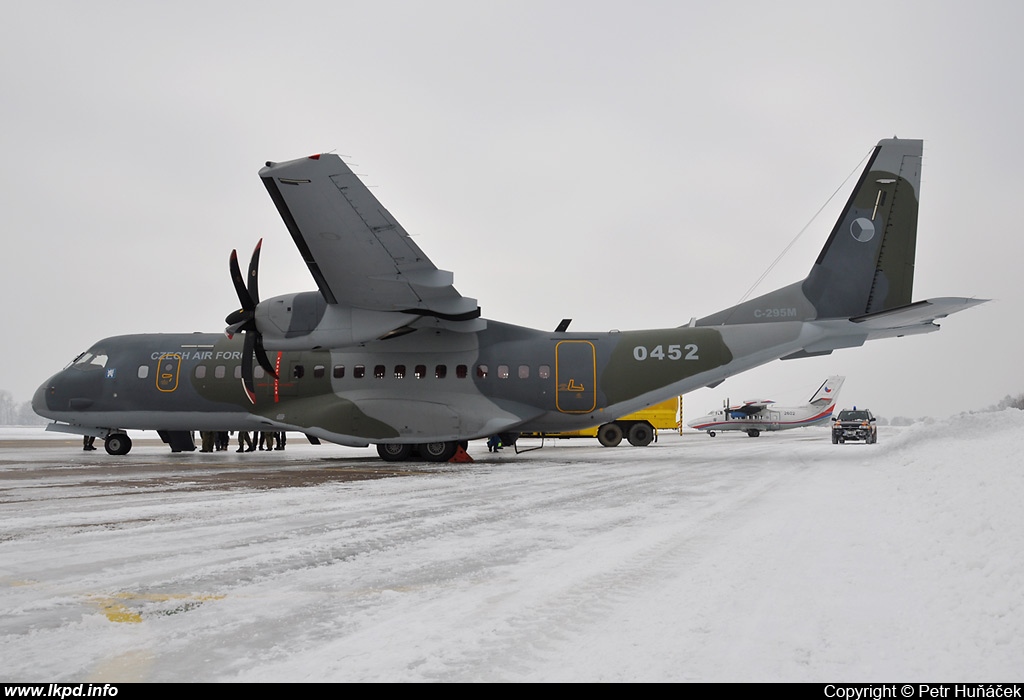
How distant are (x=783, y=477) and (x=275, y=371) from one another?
1289cm

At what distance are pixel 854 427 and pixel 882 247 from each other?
1415 cm

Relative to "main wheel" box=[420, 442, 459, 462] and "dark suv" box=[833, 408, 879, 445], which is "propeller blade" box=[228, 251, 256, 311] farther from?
"dark suv" box=[833, 408, 879, 445]

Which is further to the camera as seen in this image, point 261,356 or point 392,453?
point 392,453

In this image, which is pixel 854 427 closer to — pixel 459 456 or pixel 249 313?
pixel 459 456

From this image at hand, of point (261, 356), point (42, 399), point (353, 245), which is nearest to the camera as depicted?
point (353, 245)

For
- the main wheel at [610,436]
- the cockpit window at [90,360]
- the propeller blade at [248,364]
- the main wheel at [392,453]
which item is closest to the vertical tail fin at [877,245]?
the main wheel at [392,453]

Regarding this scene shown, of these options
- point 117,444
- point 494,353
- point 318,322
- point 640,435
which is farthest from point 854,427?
point 117,444

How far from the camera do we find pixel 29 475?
12.8 metres

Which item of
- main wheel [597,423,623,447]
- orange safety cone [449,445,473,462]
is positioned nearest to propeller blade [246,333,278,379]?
orange safety cone [449,445,473,462]

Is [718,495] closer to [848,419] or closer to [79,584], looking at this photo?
[79,584]

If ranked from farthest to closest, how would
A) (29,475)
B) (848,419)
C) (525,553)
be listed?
(848,419), (29,475), (525,553)

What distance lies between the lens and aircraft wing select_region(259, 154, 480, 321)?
13.3m

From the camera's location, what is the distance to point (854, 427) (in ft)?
95.7
